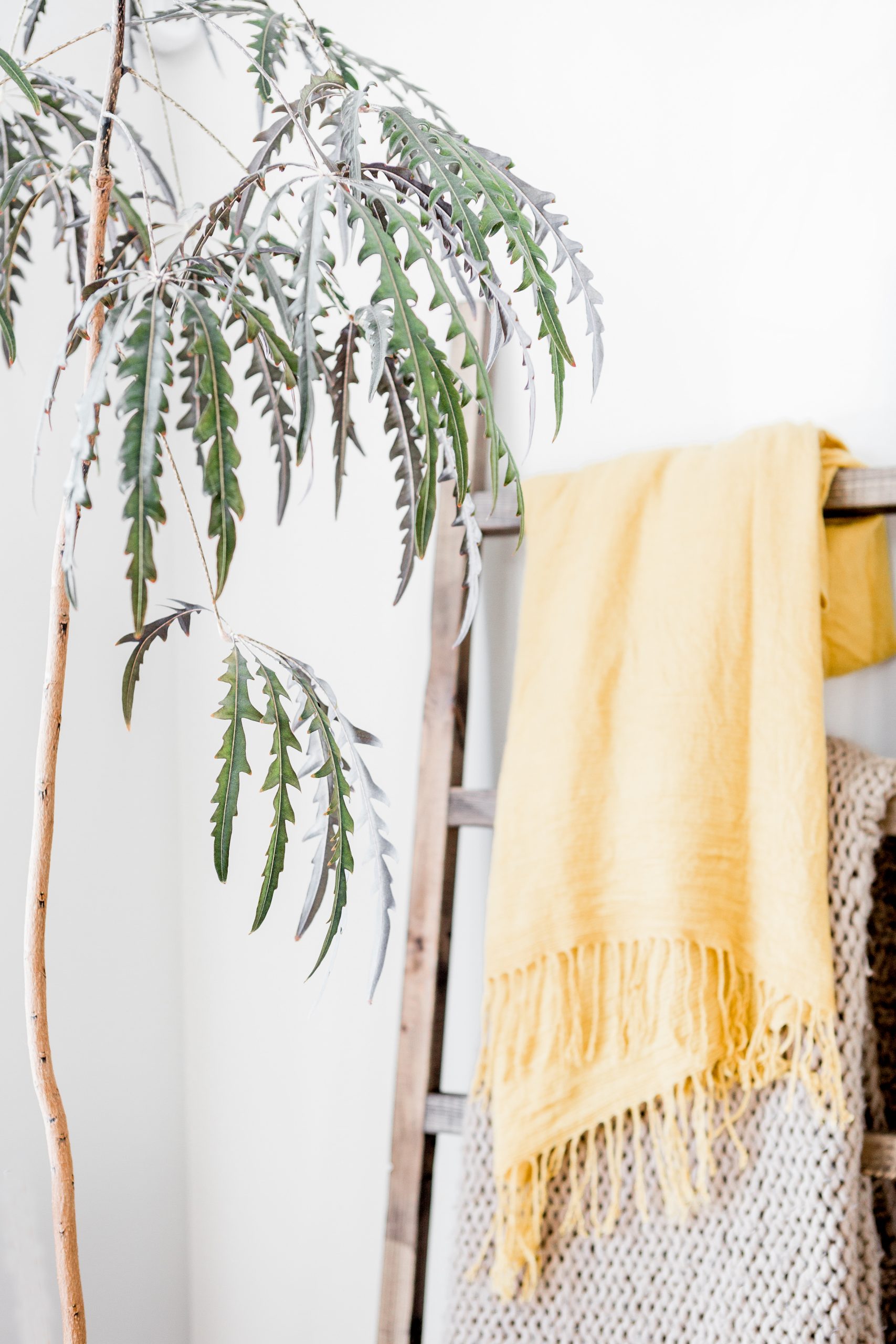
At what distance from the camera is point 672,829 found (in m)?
0.84

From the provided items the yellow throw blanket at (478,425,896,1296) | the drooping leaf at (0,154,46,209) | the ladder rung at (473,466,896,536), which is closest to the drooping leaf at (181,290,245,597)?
the drooping leaf at (0,154,46,209)

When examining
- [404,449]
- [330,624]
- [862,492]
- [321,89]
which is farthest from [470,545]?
[330,624]

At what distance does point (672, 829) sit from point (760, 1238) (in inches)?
13.0

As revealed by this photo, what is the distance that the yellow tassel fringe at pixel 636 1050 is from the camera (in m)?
0.81

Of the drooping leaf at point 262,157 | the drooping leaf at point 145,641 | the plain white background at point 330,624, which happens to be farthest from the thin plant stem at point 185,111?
the plain white background at point 330,624

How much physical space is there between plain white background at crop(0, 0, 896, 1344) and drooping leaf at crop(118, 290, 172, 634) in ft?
1.96

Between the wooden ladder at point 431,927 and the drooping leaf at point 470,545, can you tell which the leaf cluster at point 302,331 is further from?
the wooden ladder at point 431,927

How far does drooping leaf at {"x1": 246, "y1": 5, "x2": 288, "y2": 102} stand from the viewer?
62 centimetres

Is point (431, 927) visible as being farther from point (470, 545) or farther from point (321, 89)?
point (321, 89)

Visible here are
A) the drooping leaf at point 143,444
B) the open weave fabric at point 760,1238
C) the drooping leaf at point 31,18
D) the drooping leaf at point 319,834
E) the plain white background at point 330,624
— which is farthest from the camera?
the plain white background at point 330,624

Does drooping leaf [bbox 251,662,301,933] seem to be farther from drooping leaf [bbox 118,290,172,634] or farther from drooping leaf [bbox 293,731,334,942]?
drooping leaf [bbox 118,290,172,634]

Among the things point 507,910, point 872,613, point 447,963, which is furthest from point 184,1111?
point 872,613

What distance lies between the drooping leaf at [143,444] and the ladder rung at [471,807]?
57 centimetres

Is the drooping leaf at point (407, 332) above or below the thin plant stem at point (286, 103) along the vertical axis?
below
